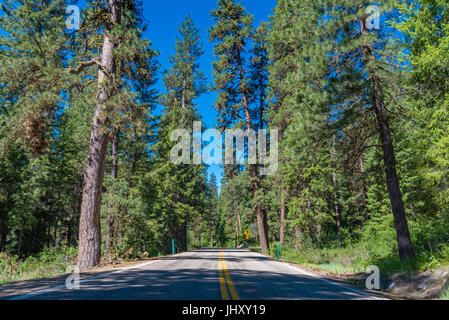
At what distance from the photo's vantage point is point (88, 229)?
10.1 meters

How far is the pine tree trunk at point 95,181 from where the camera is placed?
32.6 ft

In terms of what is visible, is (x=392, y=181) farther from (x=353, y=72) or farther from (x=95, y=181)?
(x=95, y=181)

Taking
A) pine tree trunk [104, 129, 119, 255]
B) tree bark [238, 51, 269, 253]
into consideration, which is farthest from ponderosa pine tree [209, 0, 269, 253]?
pine tree trunk [104, 129, 119, 255]

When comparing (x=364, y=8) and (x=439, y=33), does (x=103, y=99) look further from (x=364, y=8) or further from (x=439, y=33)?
(x=439, y=33)

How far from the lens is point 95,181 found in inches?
410

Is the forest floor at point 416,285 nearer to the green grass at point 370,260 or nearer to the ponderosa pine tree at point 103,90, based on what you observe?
the green grass at point 370,260

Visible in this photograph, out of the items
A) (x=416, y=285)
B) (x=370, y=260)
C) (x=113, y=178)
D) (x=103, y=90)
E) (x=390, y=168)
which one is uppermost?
(x=103, y=90)

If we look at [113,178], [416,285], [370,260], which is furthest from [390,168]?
[113,178]

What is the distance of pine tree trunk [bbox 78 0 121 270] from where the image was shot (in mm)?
9947

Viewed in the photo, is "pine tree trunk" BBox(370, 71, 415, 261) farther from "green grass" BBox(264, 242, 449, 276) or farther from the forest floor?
the forest floor

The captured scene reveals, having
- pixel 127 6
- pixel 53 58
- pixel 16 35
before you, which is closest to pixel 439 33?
pixel 127 6

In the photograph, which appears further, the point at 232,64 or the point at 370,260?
the point at 232,64
